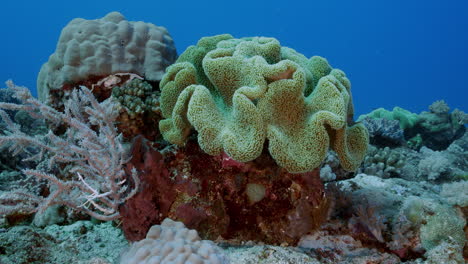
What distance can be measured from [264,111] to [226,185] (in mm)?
826

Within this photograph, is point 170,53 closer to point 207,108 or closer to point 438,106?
point 207,108

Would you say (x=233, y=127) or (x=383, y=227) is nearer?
(x=233, y=127)

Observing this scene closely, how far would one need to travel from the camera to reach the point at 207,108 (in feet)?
8.84

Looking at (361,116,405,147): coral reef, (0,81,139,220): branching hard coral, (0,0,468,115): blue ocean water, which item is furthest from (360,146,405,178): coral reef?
(0,0,468,115): blue ocean water

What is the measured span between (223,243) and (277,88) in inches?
60.9

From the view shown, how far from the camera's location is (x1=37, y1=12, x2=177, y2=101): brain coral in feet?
13.6

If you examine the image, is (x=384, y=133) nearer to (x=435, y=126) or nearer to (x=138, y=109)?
(x=435, y=126)

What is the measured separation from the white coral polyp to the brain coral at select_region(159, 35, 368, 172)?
73 cm

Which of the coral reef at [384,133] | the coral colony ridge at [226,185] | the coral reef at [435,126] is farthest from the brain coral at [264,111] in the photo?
the coral reef at [435,126]

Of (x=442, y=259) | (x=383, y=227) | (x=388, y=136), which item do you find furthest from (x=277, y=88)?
(x=388, y=136)

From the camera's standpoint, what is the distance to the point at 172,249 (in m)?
2.35

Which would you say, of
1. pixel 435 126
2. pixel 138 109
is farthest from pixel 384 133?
pixel 138 109

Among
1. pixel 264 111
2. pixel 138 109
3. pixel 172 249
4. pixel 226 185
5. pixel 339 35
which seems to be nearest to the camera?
pixel 172 249

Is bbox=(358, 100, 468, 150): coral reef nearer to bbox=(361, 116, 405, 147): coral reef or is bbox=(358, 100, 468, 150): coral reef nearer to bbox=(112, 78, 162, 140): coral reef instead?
bbox=(361, 116, 405, 147): coral reef
